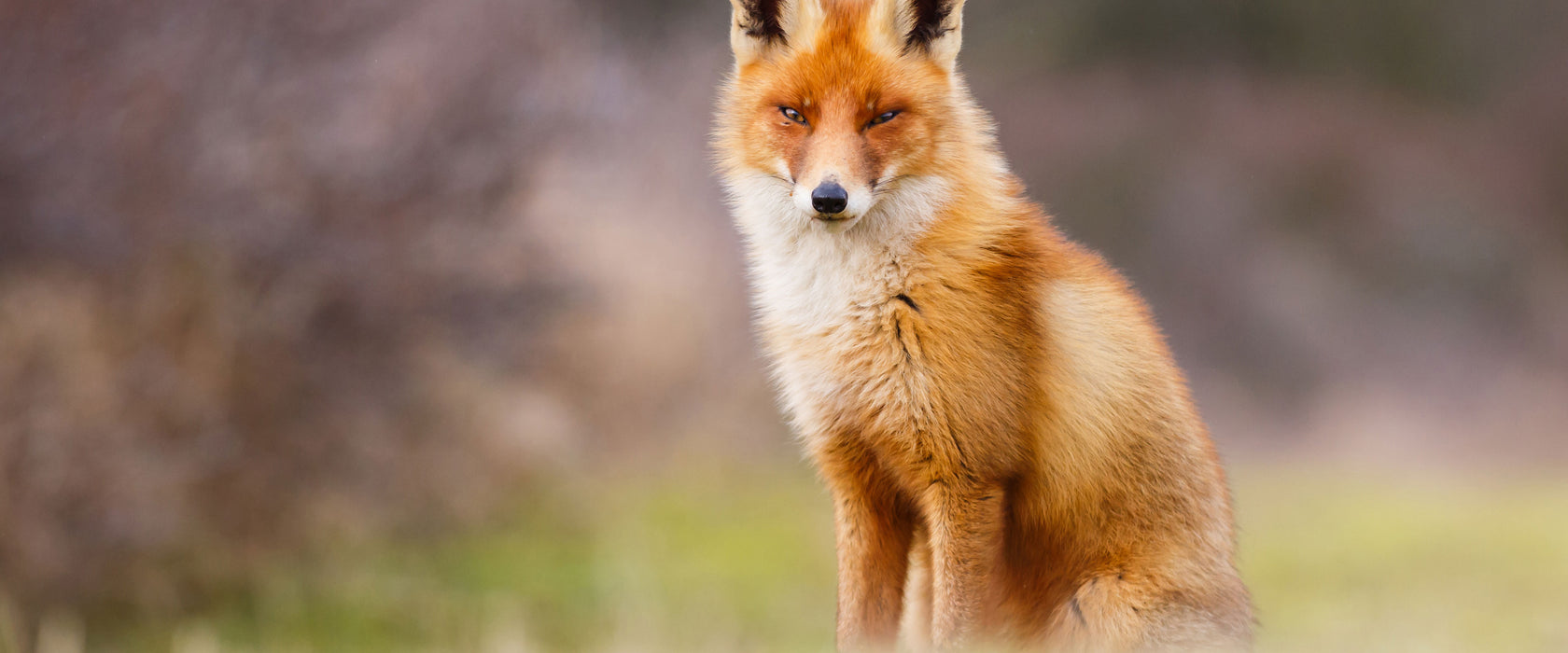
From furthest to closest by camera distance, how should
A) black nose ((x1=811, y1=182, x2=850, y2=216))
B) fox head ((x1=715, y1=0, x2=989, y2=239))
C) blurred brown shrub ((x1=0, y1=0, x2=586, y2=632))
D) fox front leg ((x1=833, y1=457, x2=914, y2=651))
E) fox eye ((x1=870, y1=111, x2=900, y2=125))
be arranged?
blurred brown shrub ((x1=0, y1=0, x2=586, y2=632))
fox front leg ((x1=833, y1=457, x2=914, y2=651))
fox eye ((x1=870, y1=111, x2=900, y2=125))
fox head ((x1=715, y1=0, x2=989, y2=239))
black nose ((x1=811, y1=182, x2=850, y2=216))

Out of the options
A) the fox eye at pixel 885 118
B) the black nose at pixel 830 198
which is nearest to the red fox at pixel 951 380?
the fox eye at pixel 885 118

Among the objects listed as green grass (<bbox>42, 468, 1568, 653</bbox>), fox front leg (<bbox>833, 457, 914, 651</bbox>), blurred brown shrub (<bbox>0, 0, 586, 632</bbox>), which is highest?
blurred brown shrub (<bbox>0, 0, 586, 632</bbox>)

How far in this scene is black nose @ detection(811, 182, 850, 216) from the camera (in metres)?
3.62

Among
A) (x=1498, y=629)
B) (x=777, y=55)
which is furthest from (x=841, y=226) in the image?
(x=1498, y=629)

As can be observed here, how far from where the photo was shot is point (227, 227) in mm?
7512

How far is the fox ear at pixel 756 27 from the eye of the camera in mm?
4227

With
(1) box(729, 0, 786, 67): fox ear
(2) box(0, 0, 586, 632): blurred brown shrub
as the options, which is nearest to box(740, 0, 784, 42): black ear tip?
(1) box(729, 0, 786, 67): fox ear

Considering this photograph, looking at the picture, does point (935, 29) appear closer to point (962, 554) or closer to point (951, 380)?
point (951, 380)

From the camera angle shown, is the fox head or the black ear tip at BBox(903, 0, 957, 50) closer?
the fox head

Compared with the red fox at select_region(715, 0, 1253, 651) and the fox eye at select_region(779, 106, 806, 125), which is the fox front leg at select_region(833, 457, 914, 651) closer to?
the red fox at select_region(715, 0, 1253, 651)

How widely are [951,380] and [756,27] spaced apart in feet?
4.36

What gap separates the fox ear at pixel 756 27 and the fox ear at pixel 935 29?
0.42 metres

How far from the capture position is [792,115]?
3.96m

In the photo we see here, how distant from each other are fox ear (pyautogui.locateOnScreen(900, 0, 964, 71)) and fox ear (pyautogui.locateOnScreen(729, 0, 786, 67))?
0.42 meters
